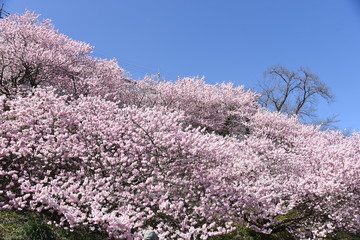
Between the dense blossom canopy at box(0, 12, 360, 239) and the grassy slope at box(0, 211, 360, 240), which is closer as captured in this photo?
the grassy slope at box(0, 211, 360, 240)

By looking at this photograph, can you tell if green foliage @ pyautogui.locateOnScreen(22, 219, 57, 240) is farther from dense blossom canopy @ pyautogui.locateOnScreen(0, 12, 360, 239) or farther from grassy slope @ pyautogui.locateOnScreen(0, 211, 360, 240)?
dense blossom canopy @ pyautogui.locateOnScreen(0, 12, 360, 239)

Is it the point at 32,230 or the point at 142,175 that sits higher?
the point at 142,175

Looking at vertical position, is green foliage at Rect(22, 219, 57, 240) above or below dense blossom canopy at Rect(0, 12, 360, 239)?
below

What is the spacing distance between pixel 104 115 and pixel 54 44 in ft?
31.1

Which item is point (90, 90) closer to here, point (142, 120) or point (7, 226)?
point (142, 120)

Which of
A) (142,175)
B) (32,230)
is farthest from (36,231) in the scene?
(142,175)

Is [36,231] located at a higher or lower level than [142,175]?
lower

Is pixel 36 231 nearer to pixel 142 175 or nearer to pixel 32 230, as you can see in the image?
pixel 32 230

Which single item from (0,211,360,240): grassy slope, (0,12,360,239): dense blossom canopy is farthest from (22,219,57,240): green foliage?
(0,12,360,239): dense blossom canopy

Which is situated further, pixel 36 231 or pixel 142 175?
pixel 142 175

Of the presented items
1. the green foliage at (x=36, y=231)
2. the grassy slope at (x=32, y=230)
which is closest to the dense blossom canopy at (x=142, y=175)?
the grassy slope at (x=32, y=230)

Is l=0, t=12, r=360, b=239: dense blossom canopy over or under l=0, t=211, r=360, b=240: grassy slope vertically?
over

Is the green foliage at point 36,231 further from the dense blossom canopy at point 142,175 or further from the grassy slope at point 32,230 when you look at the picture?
the dense blossom canopy at point 142,175

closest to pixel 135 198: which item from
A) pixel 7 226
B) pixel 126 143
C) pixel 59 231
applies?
pixel 126 143
